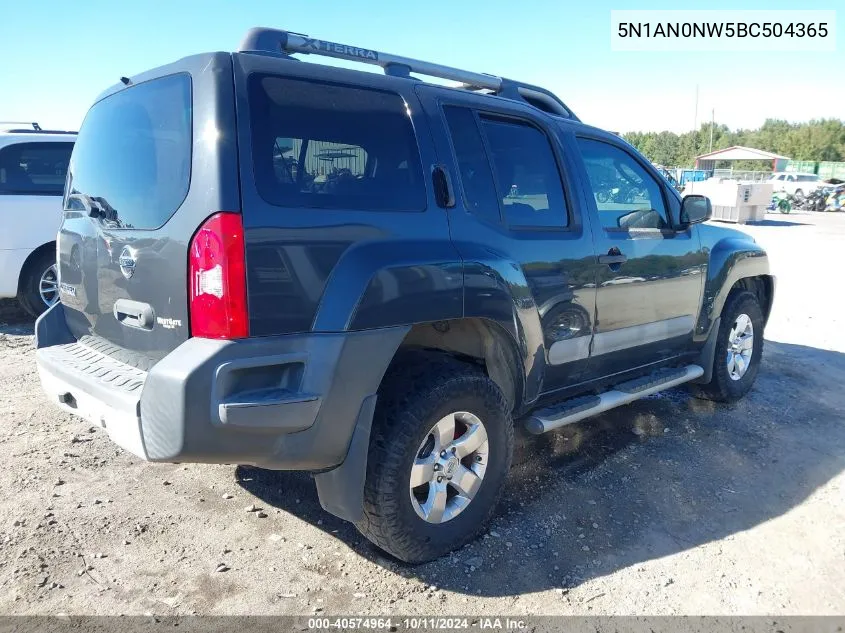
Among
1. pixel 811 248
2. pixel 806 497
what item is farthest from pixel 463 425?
pixel 811 248

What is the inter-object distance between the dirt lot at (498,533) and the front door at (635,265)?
2.31 ft

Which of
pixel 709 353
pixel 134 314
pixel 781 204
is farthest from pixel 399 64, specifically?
pixel 781 204

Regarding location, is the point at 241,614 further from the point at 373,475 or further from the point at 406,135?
the point at 406,135

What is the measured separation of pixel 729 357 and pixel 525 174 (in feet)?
8.56

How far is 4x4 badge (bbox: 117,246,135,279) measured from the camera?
257cm

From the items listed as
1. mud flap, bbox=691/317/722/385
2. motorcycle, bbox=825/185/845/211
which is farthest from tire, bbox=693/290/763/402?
motorcycle, bbox=825/185/845/211

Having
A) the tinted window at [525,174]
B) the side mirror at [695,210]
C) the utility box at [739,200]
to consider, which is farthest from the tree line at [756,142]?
the tinted window at [525,174]

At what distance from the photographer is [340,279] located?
2.42 m

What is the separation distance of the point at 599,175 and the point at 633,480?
180 cm

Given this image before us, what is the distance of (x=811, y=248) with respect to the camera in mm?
16250

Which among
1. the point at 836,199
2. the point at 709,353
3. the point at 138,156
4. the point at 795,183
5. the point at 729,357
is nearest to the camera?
the point at 138,156

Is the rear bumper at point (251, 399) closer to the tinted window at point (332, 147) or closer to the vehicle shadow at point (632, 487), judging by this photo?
the tinted window at point (332, 147)

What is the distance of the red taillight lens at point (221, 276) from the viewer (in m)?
2.23

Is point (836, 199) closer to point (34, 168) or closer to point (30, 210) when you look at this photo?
→ point (34, 168)
